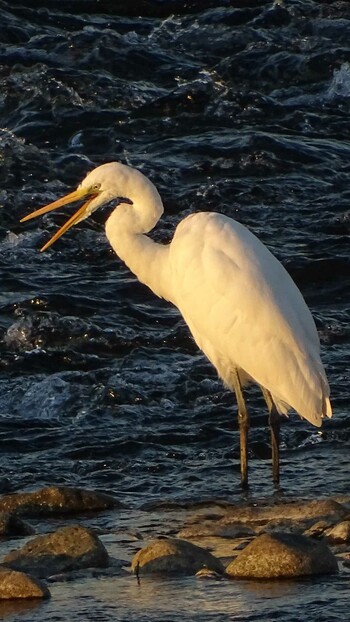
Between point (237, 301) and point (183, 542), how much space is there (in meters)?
2.14

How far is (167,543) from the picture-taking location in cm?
536

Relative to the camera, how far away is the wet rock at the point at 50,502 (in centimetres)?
638

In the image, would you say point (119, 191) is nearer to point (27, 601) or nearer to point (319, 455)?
point (319, 455)

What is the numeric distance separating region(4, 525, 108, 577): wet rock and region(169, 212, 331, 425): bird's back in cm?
191

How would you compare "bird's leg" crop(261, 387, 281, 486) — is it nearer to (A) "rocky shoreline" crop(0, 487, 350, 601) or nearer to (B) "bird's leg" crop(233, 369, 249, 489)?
(B) "bird's leg" crop(233, 369, 249, 489)

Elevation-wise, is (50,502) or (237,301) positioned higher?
(237,301)

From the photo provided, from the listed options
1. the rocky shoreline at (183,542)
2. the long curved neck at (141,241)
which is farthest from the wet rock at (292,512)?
the long curved neck at (141,241)

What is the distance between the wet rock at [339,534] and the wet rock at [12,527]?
1.29 m

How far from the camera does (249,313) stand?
7273mm

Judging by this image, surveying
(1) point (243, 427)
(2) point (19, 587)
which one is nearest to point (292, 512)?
(1) point (243, 427)

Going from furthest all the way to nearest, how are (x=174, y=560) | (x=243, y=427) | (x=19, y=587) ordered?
(x=243, y=427) → (x=174, y=560) → (x=19, y=587)

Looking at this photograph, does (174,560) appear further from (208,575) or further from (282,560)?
(282,560)

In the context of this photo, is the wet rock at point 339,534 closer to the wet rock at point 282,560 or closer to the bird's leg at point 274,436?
the wet rock at point 282,560

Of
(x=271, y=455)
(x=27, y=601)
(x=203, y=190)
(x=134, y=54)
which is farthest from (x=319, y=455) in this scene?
(x=134, y=54)
